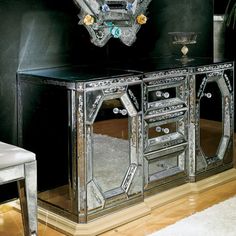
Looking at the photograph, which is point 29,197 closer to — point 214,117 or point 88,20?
point 88,20

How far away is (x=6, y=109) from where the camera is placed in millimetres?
2896

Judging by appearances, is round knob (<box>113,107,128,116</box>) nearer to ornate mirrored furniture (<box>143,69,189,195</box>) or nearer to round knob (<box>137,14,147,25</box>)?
ornate mirrored furniture (<box>143,69,189,195</box>)

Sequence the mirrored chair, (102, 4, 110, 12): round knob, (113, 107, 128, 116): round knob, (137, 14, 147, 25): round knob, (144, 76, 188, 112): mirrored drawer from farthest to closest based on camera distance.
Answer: (137, 14, 147, 25): round knob → (102, 4, 110, 12): round knob → (144, 76, 188, 112): mirrored drawer → (113, 107, 128, 116): round knob → the mirrored chair

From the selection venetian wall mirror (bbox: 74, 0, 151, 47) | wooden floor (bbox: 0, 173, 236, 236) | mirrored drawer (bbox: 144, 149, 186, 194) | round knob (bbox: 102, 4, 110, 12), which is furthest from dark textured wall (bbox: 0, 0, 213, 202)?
mirrored drawer (bbox: 144, 149, 186, 194)

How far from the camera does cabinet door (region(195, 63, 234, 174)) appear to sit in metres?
3.34

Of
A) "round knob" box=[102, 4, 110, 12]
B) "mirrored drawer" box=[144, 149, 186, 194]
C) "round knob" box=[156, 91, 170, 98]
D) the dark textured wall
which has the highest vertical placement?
"round knob" box=[102, 4, 110, 12]

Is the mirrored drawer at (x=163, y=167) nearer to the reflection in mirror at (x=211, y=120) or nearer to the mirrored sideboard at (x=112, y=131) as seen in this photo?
the mirrored sideboard at (x=112, y=131)

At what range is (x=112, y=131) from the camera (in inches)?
110

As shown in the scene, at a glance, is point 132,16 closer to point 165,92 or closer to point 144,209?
point 165,92

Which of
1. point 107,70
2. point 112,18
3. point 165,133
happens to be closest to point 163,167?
point 165,133

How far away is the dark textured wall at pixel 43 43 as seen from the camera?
286 cm

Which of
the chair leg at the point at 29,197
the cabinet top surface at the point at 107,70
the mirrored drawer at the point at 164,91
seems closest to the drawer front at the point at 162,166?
the mirrored drawer at the point at 164,91

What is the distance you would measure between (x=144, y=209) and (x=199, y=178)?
59cm

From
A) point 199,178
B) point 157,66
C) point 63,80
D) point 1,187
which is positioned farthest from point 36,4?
point 199,178
